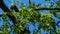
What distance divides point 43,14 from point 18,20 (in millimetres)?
972

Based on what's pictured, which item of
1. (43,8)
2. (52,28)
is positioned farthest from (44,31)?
(43,8)

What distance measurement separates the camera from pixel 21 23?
8.77m

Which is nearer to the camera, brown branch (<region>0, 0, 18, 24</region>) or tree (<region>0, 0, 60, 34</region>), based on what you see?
tree (<region>0, 0, 60, 34</region>)

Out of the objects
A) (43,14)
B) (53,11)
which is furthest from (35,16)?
(53,11)

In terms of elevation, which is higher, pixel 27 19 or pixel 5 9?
pixel 5 9

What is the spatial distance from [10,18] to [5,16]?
596 mm

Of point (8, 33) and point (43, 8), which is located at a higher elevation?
point (43, 8)

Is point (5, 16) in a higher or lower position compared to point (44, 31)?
higher

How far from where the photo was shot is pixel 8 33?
8.80 metres

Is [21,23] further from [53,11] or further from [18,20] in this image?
[53,11]

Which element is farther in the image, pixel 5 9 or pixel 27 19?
pixel 5 9

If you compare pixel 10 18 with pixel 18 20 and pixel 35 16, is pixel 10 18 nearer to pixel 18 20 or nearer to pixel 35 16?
pixel 18 20

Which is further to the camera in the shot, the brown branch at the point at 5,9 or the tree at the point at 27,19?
the brown branch at the point at 5,9

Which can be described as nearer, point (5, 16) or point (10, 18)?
point (5, 16)
